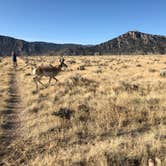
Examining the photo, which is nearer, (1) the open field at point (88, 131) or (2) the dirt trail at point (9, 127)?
(1) the open field at point (88, 131)

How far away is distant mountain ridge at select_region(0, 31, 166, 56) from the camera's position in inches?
4835

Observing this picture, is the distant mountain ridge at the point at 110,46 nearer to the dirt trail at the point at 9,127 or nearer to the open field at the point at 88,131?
the dirt trail at the point at 9,127

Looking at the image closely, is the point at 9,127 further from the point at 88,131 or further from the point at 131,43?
the point at 131,43

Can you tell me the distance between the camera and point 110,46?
14462cm

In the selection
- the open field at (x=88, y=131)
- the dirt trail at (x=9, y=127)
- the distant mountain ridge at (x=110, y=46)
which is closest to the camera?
the open field at (x=88, y=131)

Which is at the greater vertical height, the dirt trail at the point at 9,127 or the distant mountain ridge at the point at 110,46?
the distant mountain ridge at the point at 110,46

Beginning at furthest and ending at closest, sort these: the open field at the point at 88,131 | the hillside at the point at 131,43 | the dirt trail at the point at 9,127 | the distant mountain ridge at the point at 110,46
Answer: the hillside at the point at 131,43 → the distant mountain ridge at the point at 110,46 → the dirt trail at the point at 9,127 → the open field at the point at 88,131

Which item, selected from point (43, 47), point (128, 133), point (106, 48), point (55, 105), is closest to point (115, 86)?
point (55, 105)

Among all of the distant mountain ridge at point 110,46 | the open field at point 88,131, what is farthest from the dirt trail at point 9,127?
the distant mountain ridge at point 110,46

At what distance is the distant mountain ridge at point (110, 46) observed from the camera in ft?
403

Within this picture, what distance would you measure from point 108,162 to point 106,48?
5508 inches

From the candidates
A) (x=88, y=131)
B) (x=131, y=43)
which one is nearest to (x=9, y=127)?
(x=88, y=131)

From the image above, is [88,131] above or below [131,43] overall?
below

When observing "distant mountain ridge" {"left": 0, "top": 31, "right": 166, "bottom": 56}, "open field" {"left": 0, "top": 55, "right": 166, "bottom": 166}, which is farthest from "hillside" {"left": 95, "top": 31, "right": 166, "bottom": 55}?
"open field" {"left": 0, "top": 55, "right": 166, "bottom": 166}
